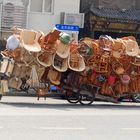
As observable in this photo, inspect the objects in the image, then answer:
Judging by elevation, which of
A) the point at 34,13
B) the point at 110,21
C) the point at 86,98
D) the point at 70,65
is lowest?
the point at 86,98

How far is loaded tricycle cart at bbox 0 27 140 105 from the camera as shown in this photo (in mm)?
20812

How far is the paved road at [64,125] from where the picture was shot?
1239cm

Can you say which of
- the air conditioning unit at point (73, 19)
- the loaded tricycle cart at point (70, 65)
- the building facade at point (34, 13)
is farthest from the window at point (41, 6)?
the loaded tricycle cart at point (70, 65)

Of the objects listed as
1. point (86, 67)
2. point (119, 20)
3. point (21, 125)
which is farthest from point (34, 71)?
point (119, 20)

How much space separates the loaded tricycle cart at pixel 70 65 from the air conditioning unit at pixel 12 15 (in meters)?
12.7

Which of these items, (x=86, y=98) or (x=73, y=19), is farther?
(x=73, y=19)

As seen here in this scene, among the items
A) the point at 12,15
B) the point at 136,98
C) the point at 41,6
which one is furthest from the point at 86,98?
the point at 41,6

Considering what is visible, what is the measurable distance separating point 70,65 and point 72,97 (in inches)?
60.8

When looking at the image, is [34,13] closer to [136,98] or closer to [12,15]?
[12,15]

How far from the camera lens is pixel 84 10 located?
3772cm

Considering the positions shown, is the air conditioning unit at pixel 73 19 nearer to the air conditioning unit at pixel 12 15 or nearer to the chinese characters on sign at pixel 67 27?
the chinese characters on sign at pixel 67 27

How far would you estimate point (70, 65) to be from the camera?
2150 cm

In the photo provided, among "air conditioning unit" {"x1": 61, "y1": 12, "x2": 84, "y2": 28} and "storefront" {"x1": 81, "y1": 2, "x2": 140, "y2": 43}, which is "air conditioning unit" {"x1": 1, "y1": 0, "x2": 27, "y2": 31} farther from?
"storefront" {"x1": 81, "y1": 2, "x2": 140, "y2": 43}

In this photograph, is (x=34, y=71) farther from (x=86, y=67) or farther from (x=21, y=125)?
(x=21, y=125)
